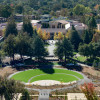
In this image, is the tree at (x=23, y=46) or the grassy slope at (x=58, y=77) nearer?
the grassy slope at (x=58, y=77)

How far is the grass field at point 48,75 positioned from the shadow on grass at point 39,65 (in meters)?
0.08

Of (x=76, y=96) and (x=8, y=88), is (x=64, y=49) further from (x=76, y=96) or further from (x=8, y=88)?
(x=8, y=88)

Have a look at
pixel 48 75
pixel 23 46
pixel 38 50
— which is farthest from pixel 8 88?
pixel 23 46

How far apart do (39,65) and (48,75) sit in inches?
286

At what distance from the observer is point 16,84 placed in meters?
31.1

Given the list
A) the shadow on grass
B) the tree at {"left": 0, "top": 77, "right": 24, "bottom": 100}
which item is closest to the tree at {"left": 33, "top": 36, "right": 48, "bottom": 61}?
the shadow on grass

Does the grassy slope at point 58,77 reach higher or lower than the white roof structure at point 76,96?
lower

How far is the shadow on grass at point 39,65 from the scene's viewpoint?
52.6 m

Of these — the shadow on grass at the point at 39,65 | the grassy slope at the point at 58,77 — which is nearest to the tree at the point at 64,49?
the shadow on grass at the point at 39,65

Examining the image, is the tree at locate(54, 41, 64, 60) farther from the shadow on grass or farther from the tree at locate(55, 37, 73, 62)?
the shadow on grass

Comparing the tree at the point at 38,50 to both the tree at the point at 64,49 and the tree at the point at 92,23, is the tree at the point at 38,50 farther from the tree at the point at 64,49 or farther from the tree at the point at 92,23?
the tree at the point at 92,23

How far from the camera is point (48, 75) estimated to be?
49000 millimetres

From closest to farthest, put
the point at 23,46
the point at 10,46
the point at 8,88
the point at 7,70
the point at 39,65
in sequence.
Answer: the point at 8,88
the point at 7,70
the point at 39,65
the point at 10,46
the point at 23,46

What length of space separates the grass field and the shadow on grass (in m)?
0.08
